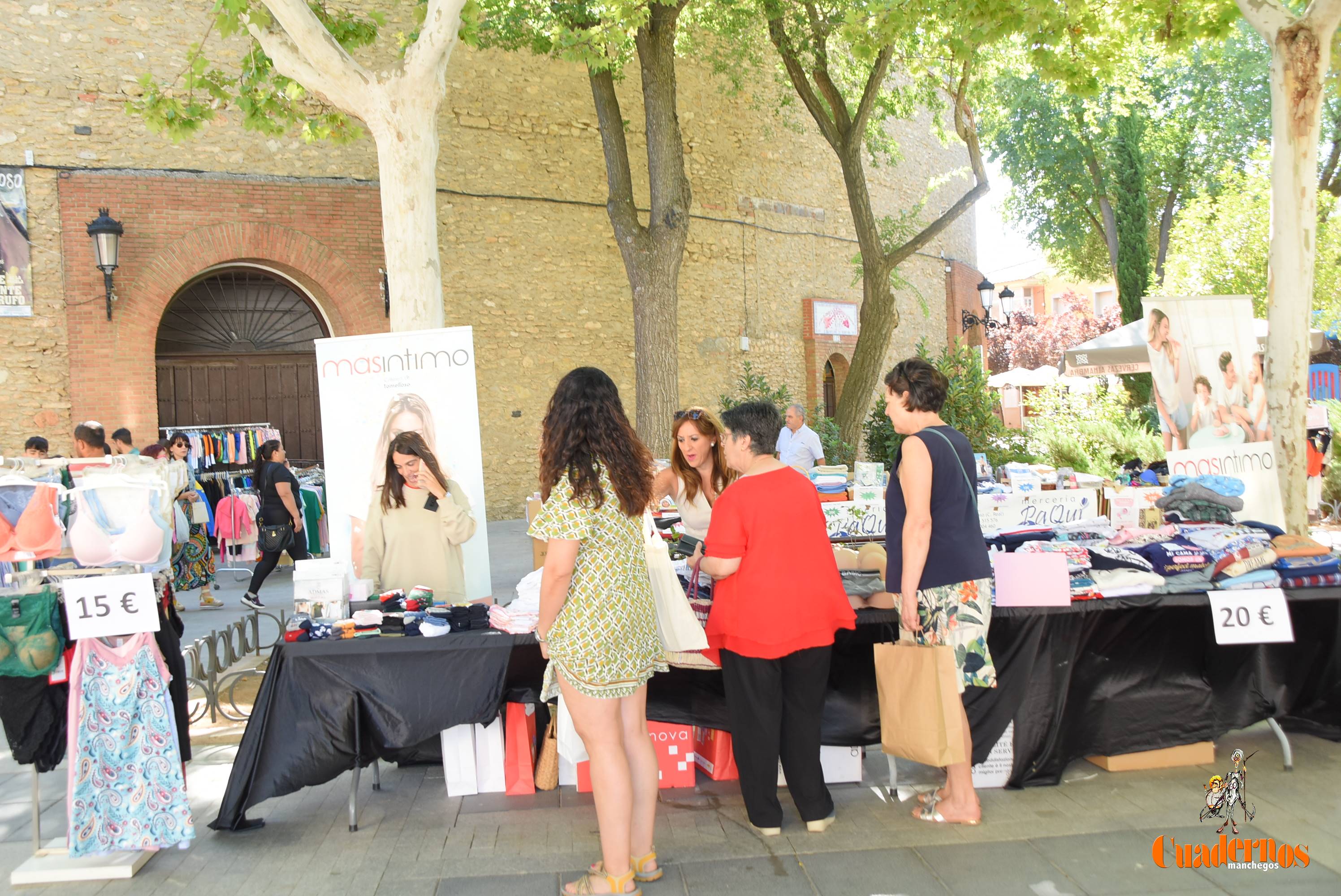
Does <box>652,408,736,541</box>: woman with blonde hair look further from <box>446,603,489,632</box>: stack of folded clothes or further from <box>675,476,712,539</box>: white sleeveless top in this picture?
<box>446,603,489,632</box>: stack of folded clothes

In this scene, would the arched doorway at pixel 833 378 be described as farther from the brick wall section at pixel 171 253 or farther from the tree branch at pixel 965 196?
the brick wall section at pixel 171 253

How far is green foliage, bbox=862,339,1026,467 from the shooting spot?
46.3 feet

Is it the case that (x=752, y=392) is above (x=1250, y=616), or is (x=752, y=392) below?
above

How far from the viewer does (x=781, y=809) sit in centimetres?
381

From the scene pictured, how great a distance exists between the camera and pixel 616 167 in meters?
11.6

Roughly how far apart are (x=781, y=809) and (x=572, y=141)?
466 inches

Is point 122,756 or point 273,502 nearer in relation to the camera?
point 122,756

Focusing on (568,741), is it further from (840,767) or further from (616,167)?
(616,167)

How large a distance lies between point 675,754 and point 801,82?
35.1 feet

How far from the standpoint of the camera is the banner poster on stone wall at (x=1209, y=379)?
5.93 meters

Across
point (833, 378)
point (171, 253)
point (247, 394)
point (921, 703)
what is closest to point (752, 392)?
point (833, 378)

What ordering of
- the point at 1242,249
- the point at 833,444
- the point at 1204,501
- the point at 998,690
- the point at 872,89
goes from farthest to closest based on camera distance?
the point at 1242,249
the point at 833,444
the point at 872,89
the point at 1204,501
the point at 998,690

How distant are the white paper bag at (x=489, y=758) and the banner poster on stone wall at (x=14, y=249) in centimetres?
937

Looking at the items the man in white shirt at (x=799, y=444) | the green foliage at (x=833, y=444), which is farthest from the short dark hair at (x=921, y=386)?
the green foliage at (x=833, y=444)
